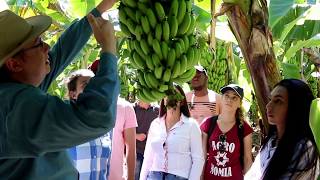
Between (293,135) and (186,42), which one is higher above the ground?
(186,42)

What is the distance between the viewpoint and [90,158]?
2.23 m

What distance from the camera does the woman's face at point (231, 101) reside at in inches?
118

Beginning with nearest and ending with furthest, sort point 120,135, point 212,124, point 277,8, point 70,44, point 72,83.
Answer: point 70,44, point 277,8, point 72,83, point 120,135, point 212,124

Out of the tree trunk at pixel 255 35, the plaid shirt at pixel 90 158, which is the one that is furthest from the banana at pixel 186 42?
the plaid shirt at pixel 90 158

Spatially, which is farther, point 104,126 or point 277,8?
point 277,8

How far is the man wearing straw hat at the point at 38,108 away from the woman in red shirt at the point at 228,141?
1598 mm

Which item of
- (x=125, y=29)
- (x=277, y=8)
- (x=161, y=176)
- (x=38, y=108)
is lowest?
(x=161, y=176)

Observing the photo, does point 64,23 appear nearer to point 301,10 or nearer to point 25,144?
point 301,10

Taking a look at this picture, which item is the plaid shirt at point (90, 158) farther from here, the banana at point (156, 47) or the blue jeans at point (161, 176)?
the banana at point (156, 47)

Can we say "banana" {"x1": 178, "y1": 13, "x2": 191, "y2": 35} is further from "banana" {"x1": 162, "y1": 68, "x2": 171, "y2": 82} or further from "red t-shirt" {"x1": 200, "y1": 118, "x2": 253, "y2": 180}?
"red t-shirt" {"x1": 200, "y1": 118, "x2": 253, "y2": 180}

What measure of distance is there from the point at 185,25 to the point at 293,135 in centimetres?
70

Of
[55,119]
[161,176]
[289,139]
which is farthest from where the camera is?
[161,176]

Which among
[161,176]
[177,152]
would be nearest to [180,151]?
[177,152]

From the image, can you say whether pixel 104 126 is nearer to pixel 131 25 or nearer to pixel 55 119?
pixel 55 119
